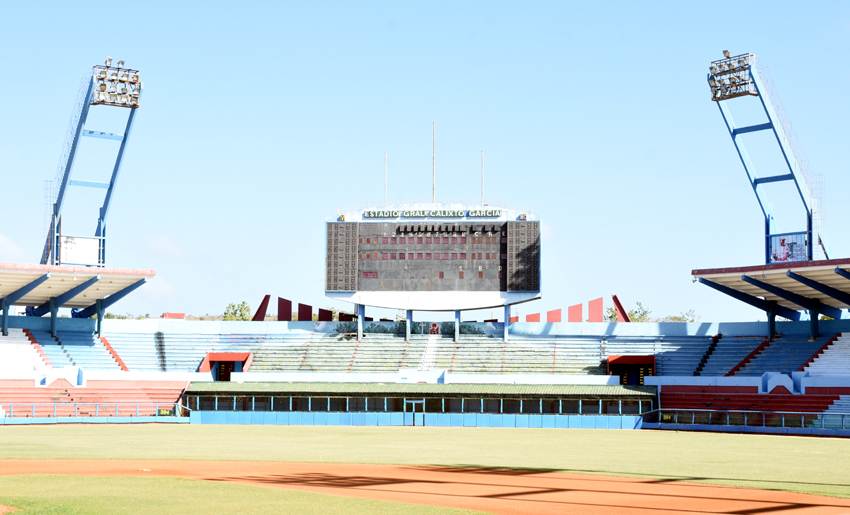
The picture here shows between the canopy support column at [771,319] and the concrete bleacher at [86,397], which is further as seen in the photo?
the canopy support column at [771,319]

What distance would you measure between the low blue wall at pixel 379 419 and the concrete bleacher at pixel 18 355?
11.9 meters

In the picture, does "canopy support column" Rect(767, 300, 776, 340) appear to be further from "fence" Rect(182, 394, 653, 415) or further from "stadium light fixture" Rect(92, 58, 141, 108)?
"stadium light fixture" Rect(92, 58, 141, 108)

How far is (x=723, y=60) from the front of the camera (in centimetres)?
6309

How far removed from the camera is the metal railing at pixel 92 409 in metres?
51.7

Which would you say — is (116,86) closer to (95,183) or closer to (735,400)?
(95,183)

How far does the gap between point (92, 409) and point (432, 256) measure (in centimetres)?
2507

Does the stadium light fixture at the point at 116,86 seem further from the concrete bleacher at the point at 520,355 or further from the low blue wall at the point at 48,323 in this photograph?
the concrete bleacher at the point at 520,355

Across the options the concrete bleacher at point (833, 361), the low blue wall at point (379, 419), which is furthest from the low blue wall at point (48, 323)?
the concrete bleacher at point (833, 361)

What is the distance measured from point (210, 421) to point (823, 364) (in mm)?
39488

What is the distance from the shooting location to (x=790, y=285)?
195ft

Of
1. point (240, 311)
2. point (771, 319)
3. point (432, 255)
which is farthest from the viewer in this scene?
point (240, 311)

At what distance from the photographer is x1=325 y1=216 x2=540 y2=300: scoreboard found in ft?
209

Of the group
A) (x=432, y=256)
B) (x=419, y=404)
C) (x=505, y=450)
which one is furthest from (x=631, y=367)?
(x=505, y=450)

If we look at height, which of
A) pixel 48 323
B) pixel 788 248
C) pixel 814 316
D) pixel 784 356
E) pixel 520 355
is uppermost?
pixel 788 248
